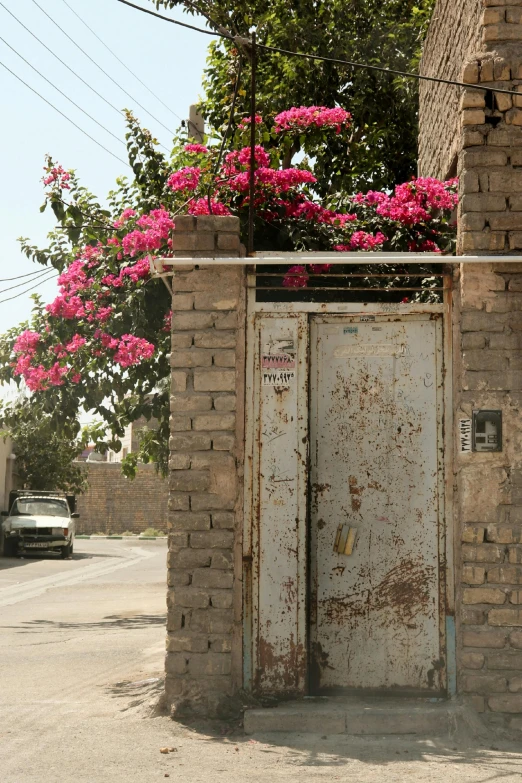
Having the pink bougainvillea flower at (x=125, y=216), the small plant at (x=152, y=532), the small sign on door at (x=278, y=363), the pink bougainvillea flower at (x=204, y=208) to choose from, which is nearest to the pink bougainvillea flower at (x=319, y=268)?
the pink bougainvillea flower at (x=204, y=208)

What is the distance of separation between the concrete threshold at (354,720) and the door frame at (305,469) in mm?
344

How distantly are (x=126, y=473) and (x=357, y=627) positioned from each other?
22.0ft

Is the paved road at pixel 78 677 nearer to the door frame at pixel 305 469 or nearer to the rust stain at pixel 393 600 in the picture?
the door frame at pixel 305 469

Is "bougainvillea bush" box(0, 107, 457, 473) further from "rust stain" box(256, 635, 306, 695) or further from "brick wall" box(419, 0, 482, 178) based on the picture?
"rust stain" box(256, 635, 306, 695)

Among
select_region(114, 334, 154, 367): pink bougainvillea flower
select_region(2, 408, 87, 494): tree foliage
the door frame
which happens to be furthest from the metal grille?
select_region(2, 408, 87, 494): tree foliage

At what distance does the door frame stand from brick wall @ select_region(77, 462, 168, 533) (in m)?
35.9

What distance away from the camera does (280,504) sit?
245 inches

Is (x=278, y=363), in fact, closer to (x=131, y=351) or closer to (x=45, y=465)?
(x=131, y=351)

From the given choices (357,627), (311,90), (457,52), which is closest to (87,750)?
(357,627)

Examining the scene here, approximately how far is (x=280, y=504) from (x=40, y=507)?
21147mm

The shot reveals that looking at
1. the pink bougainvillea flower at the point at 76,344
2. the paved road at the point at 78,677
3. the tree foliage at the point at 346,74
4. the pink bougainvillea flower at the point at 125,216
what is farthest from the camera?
the tree foliage at the point at 346,74

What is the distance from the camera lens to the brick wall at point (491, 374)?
5.92 meters

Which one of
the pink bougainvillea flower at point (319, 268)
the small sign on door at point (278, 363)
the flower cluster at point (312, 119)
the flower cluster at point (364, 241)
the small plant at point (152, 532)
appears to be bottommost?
the small plant at point (152, 532)

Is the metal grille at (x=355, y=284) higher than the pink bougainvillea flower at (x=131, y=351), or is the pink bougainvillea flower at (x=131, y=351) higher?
the metal grille at (x=355, y=284)
